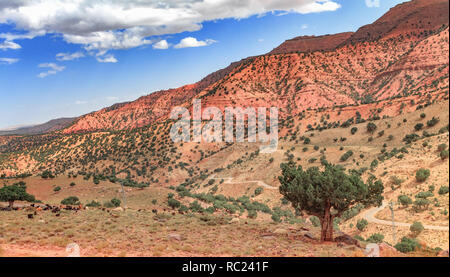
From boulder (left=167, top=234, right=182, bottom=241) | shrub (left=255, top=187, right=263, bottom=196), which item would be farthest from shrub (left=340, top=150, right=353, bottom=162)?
boulder (left=167, top=234, right=182, bottom=241)

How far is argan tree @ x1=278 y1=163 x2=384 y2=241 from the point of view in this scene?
20281mm

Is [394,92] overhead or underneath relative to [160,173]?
overhead

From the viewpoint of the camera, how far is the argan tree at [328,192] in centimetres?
2028

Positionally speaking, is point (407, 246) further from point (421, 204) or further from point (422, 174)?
point (422, 174)

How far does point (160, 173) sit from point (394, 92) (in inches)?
3456

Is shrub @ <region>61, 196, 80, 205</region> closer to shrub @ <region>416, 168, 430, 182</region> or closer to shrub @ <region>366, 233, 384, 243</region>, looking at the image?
shrub @ <region>366, 233, 384, 243</region>

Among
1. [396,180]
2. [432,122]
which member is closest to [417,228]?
[396,180]

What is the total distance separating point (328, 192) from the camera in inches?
802

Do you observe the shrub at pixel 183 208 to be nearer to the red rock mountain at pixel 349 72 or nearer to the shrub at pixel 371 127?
the shrub at pixel 371 127

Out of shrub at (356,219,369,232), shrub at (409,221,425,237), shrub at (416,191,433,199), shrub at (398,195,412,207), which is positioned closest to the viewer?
shrub at (409,221,425,237)
